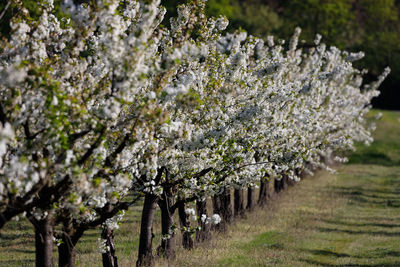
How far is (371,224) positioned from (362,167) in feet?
92.4

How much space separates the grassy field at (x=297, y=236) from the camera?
765 inches

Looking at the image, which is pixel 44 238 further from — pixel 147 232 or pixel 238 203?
pixel 238 203

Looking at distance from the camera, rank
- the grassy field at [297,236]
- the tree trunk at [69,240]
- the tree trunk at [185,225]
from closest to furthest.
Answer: the tree trunk at [69,240] → the tree trunk at [185,225] → the grassy field at [297,236]

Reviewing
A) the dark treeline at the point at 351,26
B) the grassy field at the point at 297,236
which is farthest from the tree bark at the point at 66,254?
the dark treeline at the point at 351,26

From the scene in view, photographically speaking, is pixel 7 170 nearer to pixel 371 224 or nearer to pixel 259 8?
pixel 371 224

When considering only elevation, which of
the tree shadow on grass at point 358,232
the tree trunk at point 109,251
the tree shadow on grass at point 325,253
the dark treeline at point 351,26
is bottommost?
the tree shadow on grass at point 325,253

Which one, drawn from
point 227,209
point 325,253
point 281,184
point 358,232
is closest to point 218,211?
point 227,209

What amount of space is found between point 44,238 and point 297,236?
15.3 metres

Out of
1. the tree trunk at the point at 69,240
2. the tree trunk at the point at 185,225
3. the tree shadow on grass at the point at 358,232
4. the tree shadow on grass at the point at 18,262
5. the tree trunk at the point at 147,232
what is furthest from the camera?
the tree shadow on grass at the point at 358,232

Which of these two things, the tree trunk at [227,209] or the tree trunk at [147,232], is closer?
the tree trunk at [147,232]

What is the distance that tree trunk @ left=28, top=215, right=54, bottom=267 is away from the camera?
1098 centimetres

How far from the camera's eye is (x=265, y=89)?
54.6 ft

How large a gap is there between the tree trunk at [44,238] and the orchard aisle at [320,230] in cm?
646

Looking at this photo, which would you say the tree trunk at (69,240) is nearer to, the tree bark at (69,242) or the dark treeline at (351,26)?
the tree bark at (69,242)
